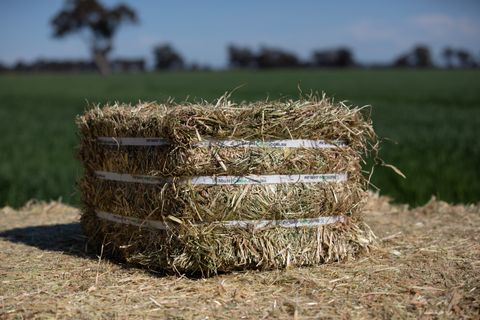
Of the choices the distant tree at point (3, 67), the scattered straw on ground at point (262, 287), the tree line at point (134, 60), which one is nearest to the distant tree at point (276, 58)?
the tree line at point (134, 60)

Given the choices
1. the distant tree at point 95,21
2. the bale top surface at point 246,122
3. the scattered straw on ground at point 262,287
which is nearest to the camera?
the scattered straw on ground at point 262,287

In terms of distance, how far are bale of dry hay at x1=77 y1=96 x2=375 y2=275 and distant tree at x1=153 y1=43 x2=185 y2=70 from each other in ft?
439

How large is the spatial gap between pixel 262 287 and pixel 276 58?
122733mm

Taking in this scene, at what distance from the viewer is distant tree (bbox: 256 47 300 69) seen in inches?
4906

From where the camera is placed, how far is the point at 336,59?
125 metres

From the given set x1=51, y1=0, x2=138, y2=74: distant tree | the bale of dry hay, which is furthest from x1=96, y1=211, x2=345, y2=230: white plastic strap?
x1=51, y1=0, x2=138, y2=74: distant tree

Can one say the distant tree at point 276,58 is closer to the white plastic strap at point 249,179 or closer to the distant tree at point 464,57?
the distant tree at point 464,57

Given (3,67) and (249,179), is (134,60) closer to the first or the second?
(3,67)

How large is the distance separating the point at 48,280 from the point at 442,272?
2768mm

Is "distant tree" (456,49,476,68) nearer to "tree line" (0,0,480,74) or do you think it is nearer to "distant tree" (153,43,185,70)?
"tree line" (0,0,480,74)

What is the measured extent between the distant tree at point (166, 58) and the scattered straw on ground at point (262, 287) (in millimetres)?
133699

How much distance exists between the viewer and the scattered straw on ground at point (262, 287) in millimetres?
3883

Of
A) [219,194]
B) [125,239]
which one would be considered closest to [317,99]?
[219,194]

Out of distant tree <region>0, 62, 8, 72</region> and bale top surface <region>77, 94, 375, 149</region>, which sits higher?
bale top surface <region>77, 94, 375, 149</region>
